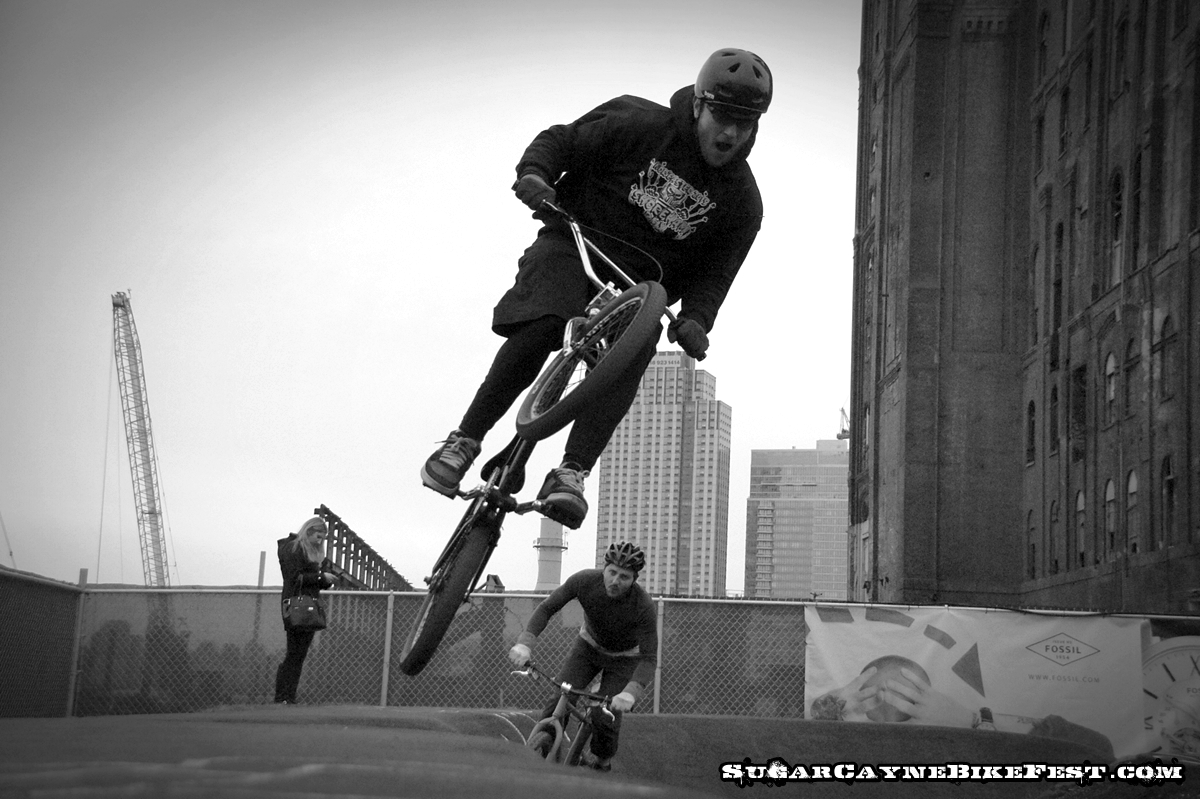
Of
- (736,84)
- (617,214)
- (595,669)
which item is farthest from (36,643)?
(736,84)

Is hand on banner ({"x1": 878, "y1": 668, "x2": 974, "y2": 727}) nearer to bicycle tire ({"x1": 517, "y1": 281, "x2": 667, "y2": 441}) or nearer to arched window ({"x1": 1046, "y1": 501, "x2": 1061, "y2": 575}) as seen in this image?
bicycle tire ({"x1": 517, "y1": 281, "x2": 667, "y2": 441})

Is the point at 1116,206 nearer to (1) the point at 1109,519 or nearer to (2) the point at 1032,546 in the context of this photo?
(1) the point at 1109,519

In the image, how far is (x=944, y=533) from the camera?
43.2 metres

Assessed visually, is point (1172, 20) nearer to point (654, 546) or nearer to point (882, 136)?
point (882, 136)

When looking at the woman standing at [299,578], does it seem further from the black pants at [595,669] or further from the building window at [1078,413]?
the building window at [1078,413]

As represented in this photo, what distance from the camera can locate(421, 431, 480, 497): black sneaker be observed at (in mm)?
5645

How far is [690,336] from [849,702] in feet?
22.8

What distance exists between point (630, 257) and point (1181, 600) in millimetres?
23985

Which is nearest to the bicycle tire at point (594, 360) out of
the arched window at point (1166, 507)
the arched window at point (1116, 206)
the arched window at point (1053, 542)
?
the arched window at point (1166, 507)

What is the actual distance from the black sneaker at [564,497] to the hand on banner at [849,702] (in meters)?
6.88

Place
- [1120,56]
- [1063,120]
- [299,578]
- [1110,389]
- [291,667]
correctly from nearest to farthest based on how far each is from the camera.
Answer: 1. [291,667]
2. [299,578]
3. [1110,389]
4. [1120,56]
5. [1063,120]

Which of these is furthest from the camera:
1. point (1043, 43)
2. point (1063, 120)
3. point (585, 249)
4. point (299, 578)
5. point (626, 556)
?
point (1043, 43)

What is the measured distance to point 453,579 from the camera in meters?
5.72

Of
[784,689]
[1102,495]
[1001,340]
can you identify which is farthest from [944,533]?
[784,689]
